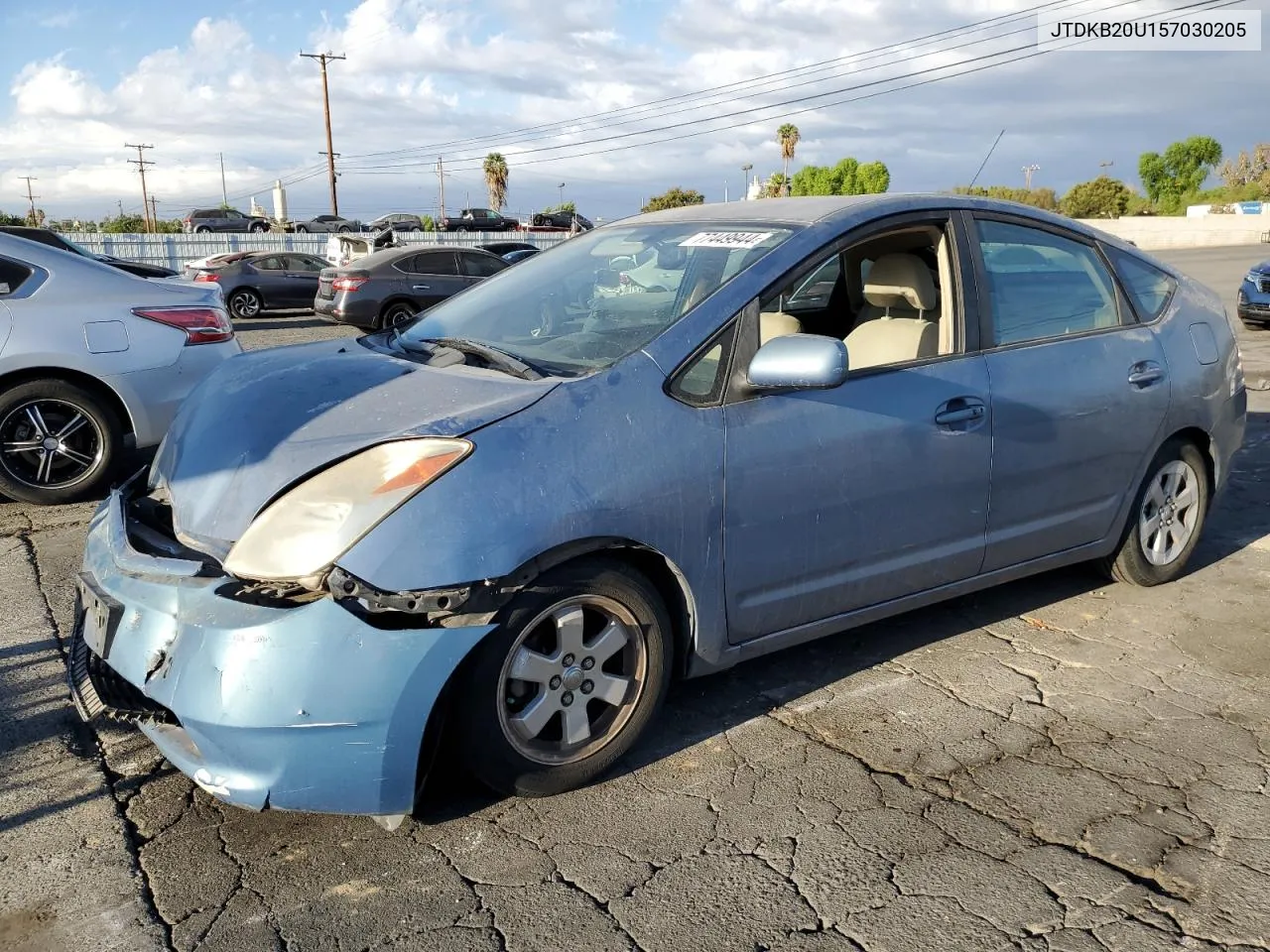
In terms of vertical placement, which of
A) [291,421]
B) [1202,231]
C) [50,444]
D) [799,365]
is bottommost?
[1202,231]

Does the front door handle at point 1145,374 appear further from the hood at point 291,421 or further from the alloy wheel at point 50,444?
the alloy wheel at point 50,444

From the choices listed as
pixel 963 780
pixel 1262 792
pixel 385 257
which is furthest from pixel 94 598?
pixel 385 257

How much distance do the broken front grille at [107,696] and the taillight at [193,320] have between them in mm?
3519

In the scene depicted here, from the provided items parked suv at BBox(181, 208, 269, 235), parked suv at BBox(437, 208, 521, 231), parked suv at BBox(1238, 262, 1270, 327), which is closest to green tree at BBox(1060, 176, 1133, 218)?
parked suv at BBox(437, 208, 521, 231)

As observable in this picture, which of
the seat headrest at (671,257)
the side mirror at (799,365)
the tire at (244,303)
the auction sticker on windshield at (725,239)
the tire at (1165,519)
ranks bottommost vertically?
the tire at (244,303)

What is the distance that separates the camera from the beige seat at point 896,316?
3906 mm

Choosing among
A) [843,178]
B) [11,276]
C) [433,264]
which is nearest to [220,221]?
[843,178]

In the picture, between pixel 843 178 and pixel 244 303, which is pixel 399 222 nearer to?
pixel 843 178

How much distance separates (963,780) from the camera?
3246 millimetres

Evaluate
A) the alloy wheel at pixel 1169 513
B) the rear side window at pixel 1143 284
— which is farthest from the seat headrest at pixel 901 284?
the alloy wheel at pixel 1169 513

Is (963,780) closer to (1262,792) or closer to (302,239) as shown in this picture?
(1262,792)

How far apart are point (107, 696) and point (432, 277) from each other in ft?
53.9

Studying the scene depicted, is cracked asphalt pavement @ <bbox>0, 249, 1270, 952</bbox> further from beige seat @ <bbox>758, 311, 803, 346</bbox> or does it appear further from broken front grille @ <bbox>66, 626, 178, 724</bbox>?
beige seat @ <bbox>758, 311, 803, 346</bbox>

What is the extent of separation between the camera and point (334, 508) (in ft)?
9.11
